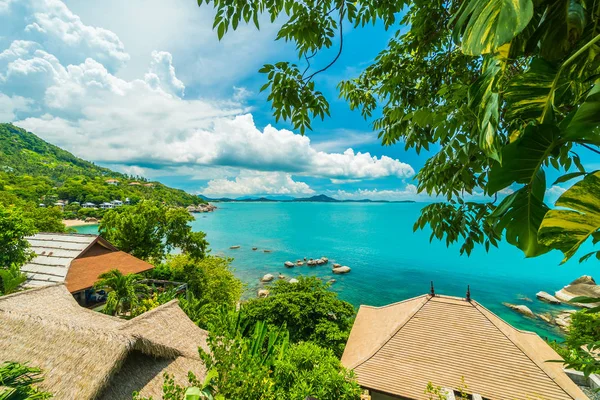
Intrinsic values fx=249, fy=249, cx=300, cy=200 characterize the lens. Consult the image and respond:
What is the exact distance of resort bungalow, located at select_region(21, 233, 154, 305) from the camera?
866 cm

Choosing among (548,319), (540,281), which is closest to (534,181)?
(548,319)

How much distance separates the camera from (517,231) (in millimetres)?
703

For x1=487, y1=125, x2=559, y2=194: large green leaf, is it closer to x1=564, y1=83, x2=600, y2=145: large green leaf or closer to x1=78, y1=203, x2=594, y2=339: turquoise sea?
Result: x1=564, y1=83, x2=600, y2=145: large green leaf

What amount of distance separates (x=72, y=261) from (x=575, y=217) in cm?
1299

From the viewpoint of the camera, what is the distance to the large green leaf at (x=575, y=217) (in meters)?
0.49

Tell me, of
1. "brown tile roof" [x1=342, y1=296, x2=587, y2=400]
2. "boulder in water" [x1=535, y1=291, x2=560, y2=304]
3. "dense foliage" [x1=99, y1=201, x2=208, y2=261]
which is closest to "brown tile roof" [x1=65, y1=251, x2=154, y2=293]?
"dense foliage" [x1=99, y1=201, x2=208, y2=261]

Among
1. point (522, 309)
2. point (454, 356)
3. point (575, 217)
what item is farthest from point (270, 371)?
point (522, 309)

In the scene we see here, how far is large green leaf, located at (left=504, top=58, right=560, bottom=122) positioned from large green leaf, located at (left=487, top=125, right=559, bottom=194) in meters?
0.07

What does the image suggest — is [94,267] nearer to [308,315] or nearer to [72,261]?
[72,261]

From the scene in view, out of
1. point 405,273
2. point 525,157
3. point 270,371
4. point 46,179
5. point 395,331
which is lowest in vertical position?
point 405,273

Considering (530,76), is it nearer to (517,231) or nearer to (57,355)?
(517,231)

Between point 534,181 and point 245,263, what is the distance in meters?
31.0

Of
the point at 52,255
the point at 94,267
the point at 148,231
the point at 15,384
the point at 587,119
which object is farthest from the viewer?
the point at 148,231

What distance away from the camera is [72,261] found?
9.42 meters
